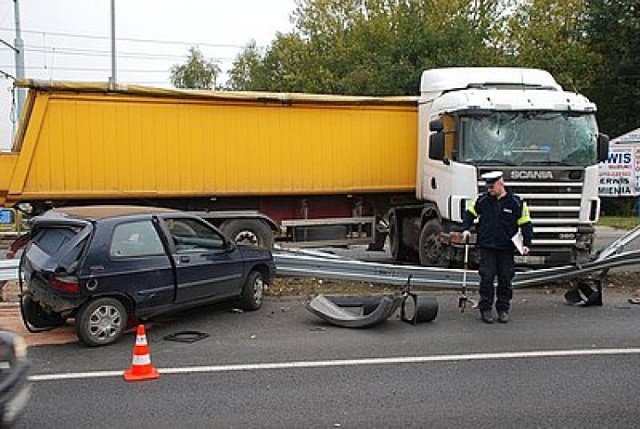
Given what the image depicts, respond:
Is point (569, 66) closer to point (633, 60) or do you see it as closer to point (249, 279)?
point (633, 60)

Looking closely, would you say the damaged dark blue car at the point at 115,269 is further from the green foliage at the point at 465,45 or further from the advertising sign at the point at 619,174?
the green foliage at the point at 465,45

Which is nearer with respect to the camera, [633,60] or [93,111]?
[93,111]

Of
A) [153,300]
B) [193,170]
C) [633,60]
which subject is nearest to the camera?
[153,300]

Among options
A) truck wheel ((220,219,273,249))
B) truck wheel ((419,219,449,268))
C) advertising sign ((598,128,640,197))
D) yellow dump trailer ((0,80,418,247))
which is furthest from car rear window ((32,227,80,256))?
advertising sign ((598,128,640,197))

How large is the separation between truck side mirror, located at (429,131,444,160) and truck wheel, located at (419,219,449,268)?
1.25 metres

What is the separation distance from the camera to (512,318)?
8.71m

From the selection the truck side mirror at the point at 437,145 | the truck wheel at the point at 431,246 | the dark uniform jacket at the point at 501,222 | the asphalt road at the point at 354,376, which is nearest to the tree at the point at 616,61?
the truck wheel at the point at 431,246

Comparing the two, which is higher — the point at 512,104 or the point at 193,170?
the point at 512,104

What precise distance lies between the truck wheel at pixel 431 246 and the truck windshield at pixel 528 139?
160 cm

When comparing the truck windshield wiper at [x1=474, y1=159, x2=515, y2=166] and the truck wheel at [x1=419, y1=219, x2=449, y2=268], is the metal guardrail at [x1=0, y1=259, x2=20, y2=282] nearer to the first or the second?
the truck wheel at [x1=419, y1=219, x2=449, y2=268]

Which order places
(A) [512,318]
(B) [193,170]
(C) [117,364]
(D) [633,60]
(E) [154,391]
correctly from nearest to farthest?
(E) [154,391] < (C) [117,364] < (A) [512,318] < (B) [193,170] < (D) [633,60]

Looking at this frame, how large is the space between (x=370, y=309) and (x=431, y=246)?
13.8 feet

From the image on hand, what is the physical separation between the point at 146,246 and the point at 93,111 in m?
4.47

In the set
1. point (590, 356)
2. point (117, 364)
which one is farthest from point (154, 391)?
point (590, 356)
